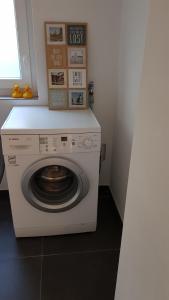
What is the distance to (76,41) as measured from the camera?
70.5 inches

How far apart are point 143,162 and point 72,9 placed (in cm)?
145

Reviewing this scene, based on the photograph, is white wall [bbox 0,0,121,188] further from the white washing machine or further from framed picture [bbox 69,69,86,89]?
the white washing machine

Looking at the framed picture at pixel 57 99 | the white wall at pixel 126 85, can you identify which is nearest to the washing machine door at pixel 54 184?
the white wall at pixel 126 85

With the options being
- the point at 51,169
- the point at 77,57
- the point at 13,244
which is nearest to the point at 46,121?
the point at 51,169

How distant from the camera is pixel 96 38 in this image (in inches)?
72.5

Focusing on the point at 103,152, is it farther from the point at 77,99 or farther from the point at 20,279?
the point at 20,279

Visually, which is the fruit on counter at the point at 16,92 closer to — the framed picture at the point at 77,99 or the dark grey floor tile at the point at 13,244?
the framed picture at the point at 77,99

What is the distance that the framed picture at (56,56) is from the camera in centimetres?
179

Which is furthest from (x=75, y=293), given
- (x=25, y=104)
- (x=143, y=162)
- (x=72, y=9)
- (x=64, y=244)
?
(x=72, y=9)

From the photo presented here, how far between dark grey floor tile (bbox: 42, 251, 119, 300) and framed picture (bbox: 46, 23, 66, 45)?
150cm

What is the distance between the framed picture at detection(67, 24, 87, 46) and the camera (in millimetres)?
1763

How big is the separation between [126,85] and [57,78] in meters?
0.53

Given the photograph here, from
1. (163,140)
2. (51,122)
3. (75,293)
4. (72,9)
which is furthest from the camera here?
(72,9)

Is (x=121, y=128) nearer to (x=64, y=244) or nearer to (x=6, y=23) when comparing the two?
(x=64, y=244)
